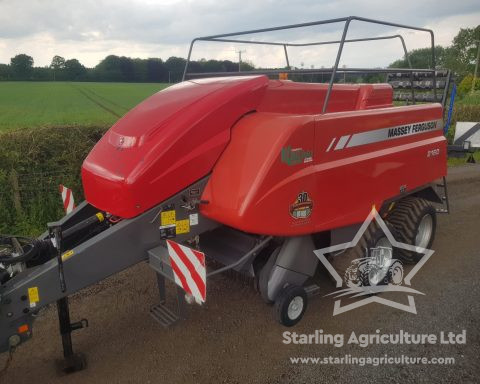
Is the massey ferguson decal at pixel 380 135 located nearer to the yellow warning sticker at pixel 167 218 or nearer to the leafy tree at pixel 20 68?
the yellow warning sticker at pixel 167 218

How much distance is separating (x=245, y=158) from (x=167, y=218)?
715mm

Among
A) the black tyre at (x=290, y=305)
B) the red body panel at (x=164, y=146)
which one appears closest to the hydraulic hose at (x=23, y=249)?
the red body panel at (x=164, y=146)

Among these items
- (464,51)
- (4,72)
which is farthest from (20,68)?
(464,51)

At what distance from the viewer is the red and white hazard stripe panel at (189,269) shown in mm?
2764

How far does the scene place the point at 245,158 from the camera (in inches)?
120

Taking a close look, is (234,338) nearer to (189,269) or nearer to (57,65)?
(189,269)

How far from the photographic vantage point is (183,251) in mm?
2842

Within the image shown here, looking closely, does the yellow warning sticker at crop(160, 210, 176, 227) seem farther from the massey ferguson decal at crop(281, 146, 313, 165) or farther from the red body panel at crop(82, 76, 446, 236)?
the massey ferguson decal at crop(281, 146, 313, 165)

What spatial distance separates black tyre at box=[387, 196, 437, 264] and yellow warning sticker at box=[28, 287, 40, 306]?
332 cm

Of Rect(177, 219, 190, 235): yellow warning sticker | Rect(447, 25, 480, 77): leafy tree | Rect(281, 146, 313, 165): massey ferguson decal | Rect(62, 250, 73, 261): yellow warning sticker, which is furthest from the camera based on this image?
Rect(447, 25, 480, 77): leafy tree

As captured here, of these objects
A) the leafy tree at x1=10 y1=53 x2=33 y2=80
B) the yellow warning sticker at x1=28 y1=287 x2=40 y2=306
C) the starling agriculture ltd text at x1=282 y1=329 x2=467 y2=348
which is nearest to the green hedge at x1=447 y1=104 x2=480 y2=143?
the starling agriculture ltd text at x1=282 y1=329 x2=467 y2=348

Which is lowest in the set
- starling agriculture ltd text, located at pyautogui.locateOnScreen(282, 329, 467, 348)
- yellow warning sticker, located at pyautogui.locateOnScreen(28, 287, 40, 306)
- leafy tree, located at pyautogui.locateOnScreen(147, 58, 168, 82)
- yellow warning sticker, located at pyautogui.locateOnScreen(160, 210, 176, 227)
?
starling agriculture ltd text, located at pyautogui.locateOnScreen(282, 329, 467, 348)

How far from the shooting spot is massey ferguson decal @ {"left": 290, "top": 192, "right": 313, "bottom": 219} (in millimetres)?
3119

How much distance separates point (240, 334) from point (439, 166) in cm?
297
